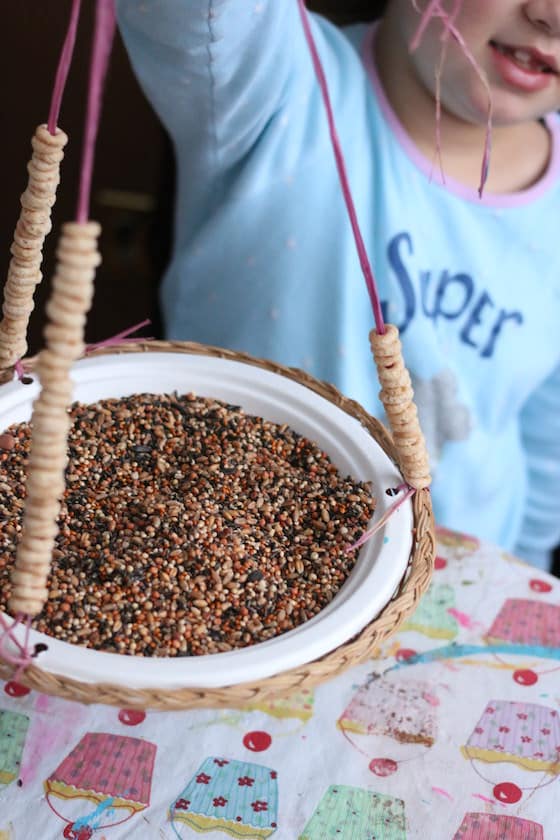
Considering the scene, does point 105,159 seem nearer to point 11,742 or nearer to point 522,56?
point 522,56

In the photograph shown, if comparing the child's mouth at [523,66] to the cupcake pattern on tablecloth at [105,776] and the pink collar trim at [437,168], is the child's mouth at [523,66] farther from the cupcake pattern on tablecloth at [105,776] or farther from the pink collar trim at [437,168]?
the cupcake pattern on tablecloth at [105,776]

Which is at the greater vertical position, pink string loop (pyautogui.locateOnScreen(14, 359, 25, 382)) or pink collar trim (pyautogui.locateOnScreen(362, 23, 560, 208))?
pink collar trim (pyautogui.locateOnScreen(362, 23, 560, 208))

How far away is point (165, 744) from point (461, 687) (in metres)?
0.28

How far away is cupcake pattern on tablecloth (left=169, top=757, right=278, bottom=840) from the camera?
70cm

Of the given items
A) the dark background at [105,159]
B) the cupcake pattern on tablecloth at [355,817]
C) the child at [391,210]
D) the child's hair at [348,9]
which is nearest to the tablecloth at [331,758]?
the cupcake pattern on tablecloth at [355,817]

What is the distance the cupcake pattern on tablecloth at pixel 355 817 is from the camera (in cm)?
70

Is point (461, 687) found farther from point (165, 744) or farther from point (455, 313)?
point (455, 313)

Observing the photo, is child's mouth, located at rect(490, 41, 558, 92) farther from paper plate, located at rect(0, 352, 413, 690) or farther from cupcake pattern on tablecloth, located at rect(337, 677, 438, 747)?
cupcake pattern on tablecloth, located at rect(337, 677, 438, 747)

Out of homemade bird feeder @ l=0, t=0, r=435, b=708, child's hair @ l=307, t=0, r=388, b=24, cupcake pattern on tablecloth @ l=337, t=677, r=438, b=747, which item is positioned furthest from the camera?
child's hair @ l=307, t=0, r=388, b=24

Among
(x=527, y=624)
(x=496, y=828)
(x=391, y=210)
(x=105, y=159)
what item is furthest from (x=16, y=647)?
(x=105, y=159)

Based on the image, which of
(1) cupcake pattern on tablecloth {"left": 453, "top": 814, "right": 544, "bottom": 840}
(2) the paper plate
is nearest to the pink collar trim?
(2) the paper plate

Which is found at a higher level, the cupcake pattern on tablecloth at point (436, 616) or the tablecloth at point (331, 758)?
the cupcake pattern on tablecloth at point (436, 616)

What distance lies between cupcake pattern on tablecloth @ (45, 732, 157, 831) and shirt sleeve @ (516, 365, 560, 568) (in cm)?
88

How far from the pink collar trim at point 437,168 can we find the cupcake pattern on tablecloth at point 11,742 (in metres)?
0.73
